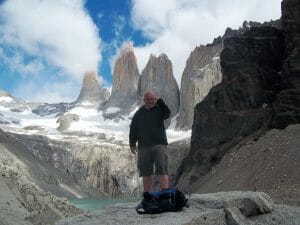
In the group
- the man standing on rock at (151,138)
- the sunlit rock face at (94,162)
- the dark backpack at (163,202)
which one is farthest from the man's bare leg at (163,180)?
the sunlit rock face at (94,162)

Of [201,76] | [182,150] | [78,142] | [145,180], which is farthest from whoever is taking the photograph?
[78,142]

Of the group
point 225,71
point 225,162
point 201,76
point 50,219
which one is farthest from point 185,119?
point 50,219

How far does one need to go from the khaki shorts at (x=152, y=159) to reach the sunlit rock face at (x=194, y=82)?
479 ft

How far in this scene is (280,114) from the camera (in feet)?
140

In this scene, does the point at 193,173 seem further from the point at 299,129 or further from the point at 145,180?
the point at 145,180

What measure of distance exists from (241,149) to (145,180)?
3195 cm

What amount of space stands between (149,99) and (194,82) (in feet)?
505

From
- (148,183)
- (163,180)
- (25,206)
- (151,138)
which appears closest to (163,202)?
(163,180)

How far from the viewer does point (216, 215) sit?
758cm

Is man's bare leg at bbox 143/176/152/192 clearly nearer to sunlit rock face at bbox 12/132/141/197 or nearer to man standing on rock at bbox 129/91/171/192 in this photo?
man standing on rock at bbox 129/91/171/192

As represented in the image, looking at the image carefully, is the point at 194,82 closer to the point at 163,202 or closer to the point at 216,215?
the point at 163,202

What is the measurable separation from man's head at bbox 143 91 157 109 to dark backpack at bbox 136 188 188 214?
233 cm

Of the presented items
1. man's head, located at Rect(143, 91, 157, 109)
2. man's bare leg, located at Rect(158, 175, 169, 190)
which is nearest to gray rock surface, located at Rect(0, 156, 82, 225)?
man's bare leg, located at Rect(158, 175, 169, 190)

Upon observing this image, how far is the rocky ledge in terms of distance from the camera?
24.6 feet
